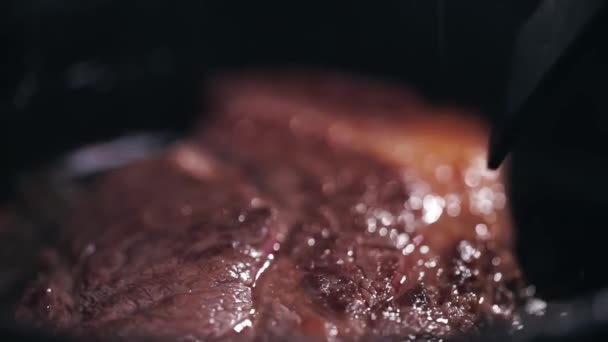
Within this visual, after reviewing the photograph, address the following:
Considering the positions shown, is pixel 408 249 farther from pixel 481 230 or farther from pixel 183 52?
pixel 183 52

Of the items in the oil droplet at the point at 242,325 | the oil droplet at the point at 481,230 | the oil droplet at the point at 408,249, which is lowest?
the oil droplet at the point at 242,325

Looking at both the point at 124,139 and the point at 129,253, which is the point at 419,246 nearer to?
the point at 129,253

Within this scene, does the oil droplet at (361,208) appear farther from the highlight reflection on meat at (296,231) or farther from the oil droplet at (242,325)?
the oil droplet at (242,325)

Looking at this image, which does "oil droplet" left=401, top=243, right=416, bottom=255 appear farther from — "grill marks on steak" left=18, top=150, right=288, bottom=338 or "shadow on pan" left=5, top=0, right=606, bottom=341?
"shadow on pan" left=5, top=0, right=606, bottom=341

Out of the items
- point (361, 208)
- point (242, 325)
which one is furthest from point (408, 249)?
point (242, 325)

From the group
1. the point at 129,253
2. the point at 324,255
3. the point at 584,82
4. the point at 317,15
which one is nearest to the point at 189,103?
the point at 317,15

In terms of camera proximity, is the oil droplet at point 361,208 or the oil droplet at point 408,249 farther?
the oil droplet at point 361,208

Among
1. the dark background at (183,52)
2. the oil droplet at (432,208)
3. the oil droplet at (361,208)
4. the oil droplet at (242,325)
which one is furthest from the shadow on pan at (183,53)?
the oil droplet at (242,325)
